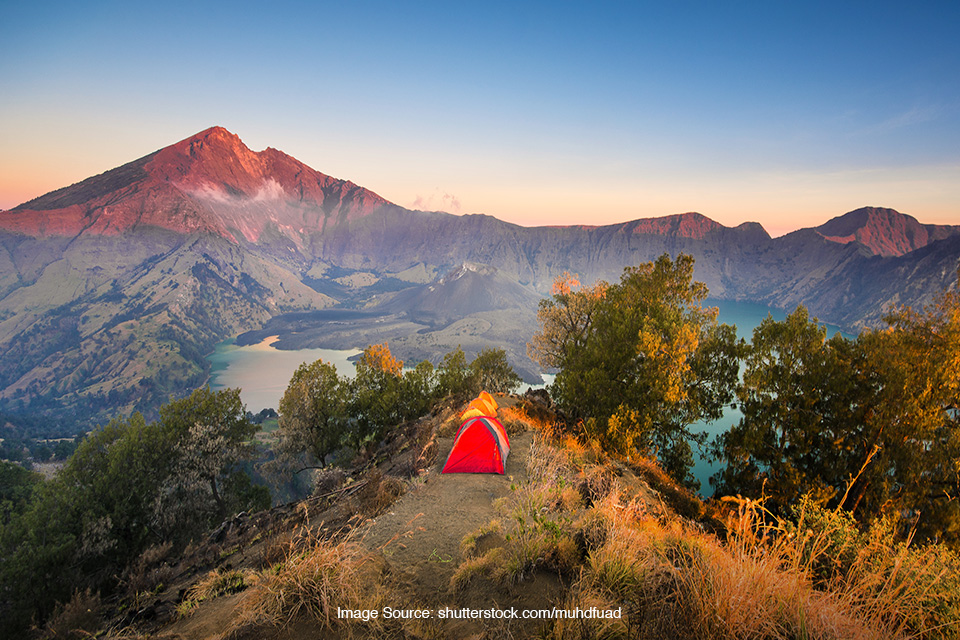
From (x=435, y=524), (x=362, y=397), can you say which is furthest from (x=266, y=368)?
(x=435, y=524)

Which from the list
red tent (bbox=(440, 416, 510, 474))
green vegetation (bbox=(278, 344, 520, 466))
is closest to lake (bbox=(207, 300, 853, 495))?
green vegetation (bbox=(278, 344, 520, 466))

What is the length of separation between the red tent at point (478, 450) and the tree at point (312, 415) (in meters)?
18.2

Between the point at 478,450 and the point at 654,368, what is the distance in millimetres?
7928

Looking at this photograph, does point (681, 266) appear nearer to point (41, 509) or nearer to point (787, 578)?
point (787, 578)

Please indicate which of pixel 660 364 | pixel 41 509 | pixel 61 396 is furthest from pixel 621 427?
pixel 61 396

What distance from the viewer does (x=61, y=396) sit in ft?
528

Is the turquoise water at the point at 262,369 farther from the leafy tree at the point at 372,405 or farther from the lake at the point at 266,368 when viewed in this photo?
the leafy tree at the point at 372,405

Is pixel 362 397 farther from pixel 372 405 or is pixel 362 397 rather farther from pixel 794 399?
pixel 794 399

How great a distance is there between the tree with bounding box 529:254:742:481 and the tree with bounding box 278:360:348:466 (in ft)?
53.6

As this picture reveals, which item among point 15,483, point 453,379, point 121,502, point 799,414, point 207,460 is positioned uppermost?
point 799,414

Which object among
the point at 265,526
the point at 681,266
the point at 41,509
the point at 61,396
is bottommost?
the point at 61,396

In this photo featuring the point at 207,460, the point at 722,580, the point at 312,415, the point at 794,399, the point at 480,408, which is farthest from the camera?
the point at 312,415

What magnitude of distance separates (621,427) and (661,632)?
12262 millimetres

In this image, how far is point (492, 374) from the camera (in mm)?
33281
